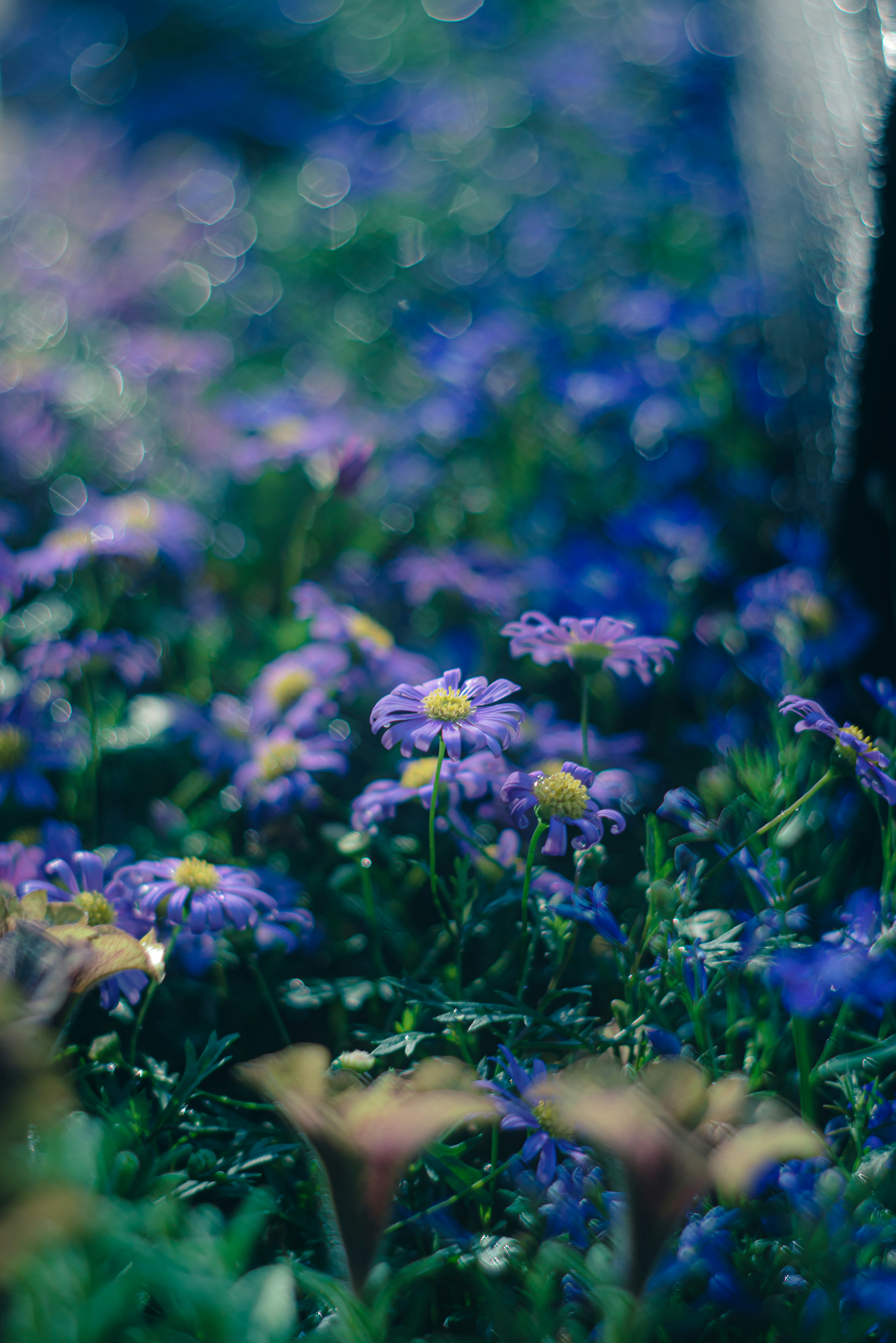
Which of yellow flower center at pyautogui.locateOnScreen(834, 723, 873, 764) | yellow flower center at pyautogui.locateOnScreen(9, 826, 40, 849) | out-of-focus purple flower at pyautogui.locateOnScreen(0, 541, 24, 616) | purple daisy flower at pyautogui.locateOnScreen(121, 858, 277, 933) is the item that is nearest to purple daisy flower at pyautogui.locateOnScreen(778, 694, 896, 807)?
yellow flower center at pyautogui.locateOnScreen(834, 723, 873, 764)

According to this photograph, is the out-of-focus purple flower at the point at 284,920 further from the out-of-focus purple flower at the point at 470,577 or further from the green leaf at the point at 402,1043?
the out-of-focus purple flower at the point at 470,577

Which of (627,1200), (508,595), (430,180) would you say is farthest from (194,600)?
(430,180)

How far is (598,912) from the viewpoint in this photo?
77cm

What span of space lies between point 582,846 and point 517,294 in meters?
1.70

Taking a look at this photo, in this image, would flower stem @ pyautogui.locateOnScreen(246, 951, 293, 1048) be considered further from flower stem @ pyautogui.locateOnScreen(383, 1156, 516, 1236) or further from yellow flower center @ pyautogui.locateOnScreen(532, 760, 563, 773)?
yellow flower center @ pyautogui.locateOnScreen(532, 760, 563, 773)

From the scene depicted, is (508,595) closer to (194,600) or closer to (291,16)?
(194,600)

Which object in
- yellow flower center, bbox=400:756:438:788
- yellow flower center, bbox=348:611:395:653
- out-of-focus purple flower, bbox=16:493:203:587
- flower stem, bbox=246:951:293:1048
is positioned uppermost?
out-of-focus purple flower, bbox=16:493:203:587

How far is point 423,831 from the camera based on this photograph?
1.11m

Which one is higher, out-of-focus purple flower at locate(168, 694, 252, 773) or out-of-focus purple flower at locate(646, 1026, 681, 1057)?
out-of-focus purple flower at locate(646, 1026, 681, 1057)

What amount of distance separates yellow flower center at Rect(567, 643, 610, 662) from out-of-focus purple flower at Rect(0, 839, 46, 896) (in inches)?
23.6

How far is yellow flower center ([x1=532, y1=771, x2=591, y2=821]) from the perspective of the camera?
0.80 m

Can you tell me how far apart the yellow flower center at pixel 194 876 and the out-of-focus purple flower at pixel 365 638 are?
347 mm

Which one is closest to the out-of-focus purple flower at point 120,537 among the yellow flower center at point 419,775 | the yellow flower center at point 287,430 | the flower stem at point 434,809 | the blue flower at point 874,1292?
the yellow flower center at point 287,430

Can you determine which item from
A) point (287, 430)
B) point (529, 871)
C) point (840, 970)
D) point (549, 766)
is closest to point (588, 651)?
point (549, 766)
